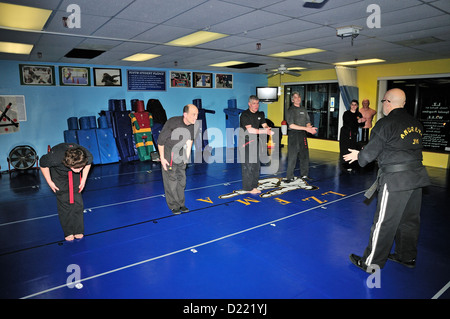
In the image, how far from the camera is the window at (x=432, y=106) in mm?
8484

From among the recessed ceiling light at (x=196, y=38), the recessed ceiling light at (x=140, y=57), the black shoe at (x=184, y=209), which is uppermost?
the recessed ceiling light at (x=140, y=57)

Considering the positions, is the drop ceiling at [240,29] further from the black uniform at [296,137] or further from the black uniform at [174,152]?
the black uniform at [174,152]

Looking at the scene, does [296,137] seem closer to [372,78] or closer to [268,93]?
[372,78]

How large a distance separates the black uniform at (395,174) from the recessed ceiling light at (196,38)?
3.67 metres

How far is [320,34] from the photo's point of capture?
17.5 feet

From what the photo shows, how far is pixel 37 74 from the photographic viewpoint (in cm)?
811

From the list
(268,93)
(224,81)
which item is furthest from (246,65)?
(268,93)

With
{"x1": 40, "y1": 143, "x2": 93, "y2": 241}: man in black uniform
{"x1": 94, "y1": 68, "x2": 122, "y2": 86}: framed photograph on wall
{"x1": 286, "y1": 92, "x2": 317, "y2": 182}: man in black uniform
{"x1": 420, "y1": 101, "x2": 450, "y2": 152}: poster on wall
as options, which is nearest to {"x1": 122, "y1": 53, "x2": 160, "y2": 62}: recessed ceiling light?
{"x1": 94, "y1": 68, "x2": 122, "y2": 86}: framed photograph on wall

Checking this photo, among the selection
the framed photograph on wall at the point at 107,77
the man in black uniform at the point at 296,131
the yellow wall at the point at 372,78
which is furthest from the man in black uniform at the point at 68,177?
the yellow wall at the point at 372,78

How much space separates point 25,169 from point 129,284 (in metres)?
6.72

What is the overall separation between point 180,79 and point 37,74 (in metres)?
4.28

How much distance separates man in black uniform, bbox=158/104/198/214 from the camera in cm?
438
